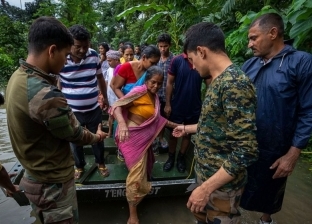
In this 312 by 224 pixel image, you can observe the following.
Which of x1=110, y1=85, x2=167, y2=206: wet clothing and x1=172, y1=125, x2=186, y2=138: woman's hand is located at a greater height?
x1=172, y1=125, x2=186, y2=138: woman's hand

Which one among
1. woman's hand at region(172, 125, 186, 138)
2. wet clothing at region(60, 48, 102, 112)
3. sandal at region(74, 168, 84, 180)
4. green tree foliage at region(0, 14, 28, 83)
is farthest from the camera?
green tree foliage at region(0, 14, 28, 83)

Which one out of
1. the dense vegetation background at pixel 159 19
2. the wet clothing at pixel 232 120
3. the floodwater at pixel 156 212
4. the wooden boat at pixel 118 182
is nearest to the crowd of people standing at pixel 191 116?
the wet clothing at pixel 232 120

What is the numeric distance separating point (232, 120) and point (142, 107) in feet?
4.92

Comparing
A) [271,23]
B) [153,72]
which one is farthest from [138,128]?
[271,23]

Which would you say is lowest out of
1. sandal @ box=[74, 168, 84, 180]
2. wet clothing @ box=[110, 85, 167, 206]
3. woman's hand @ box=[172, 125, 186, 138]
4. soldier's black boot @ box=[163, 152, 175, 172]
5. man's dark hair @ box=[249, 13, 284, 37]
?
soldier's black boot @ box=[163, 152, 175, 172]

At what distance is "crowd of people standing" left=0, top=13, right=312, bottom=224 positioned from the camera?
1.31m

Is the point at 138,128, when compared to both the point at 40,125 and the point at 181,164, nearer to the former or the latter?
the point at 181,164

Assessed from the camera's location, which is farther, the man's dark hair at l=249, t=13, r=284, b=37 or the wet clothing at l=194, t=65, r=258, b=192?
the man's dark hair at l=249, t=13, r=284, b=37

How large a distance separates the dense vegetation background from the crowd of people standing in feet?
2.22

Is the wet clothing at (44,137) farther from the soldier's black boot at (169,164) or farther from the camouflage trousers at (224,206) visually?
the soldier's black boot at (169,164)

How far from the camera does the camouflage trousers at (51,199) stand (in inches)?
59.6

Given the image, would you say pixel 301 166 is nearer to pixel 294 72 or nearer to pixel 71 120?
pixel 294 72

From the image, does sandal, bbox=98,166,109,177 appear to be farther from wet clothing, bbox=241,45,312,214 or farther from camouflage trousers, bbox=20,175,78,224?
wet clothing, bbox=241,45,312,214

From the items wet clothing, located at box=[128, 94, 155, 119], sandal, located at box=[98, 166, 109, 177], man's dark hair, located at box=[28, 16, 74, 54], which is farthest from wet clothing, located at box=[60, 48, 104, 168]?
man's dark hair, located at box=[28, 16, 74, 54]
